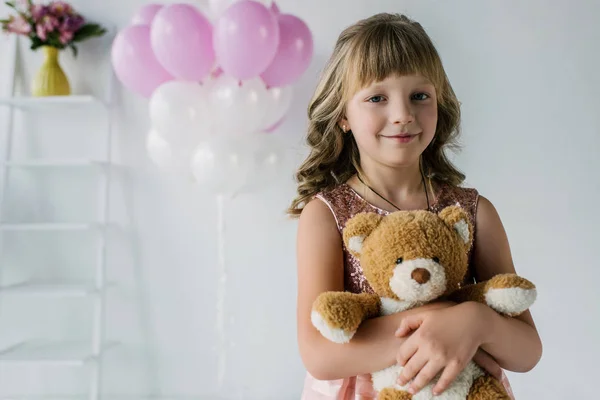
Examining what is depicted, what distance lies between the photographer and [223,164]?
73.2 inches

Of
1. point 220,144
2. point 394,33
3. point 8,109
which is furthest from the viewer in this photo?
point 8,109

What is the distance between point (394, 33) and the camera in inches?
38.7

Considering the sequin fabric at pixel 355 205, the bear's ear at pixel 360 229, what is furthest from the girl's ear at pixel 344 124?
the bear's ear at pixel 360 229

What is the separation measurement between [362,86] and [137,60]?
119 cm

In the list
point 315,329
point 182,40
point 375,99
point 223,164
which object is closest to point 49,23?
point 182,40

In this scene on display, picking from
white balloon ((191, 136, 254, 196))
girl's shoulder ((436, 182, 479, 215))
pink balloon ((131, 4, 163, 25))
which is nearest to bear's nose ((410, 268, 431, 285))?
girl's shoulder ((436, 182, 479, 215))

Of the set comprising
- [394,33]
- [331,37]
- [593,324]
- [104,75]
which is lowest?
[593,324]

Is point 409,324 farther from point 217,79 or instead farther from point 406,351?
point 217,79

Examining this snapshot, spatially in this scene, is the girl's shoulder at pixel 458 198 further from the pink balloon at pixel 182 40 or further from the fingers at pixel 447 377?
the pink balloon at pixel 182 40

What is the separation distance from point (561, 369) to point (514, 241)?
20.7 inches

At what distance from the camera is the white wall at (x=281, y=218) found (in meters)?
2.18

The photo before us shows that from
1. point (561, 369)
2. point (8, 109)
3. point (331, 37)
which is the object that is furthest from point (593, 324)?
point (8, 109)

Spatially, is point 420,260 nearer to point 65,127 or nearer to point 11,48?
point 65,127

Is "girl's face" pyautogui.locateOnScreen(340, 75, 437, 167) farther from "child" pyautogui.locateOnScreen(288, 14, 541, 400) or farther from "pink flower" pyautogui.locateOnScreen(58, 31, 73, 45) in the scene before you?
"pink flower" pyautogui.locateOnScreen(58, 31, 73, 45)
